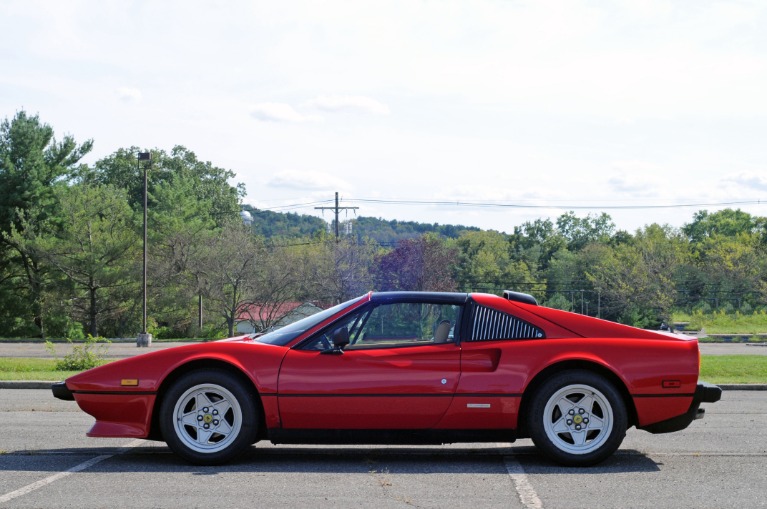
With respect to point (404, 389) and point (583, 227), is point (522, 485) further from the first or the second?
point (583, 227)

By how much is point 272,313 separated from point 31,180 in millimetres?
19162

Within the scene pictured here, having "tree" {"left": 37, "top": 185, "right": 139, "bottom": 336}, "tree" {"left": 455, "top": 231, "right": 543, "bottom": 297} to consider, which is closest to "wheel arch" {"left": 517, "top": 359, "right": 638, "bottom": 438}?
"tree" {"left": 37, "top": 185, "right": 139, "bottom": 336}

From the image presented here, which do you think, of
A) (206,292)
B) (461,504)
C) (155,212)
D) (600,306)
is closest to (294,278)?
(206,292)

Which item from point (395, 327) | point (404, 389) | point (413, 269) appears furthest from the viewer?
point (413, 269)

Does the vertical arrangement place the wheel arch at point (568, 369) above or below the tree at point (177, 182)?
below

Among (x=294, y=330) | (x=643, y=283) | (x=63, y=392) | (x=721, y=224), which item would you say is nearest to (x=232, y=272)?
(x=643, y=283)

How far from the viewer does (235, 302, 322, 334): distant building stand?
2115 inches

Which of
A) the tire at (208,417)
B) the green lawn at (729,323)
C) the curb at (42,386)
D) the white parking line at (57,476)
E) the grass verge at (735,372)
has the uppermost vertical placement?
the tire at (208,417)

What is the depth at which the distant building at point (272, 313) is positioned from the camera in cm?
5371

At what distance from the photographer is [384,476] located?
6.22 meters

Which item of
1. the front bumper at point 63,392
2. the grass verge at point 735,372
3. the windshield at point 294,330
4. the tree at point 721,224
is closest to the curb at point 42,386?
the grass verge at point 735,372

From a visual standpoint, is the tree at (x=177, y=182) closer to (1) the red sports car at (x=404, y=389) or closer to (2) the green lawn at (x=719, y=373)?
(2) the green lawn at (x=719, y=373)

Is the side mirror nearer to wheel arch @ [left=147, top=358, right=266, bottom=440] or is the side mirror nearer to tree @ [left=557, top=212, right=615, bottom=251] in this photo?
wheel arch @ [left=147, top=358, right=266, bottom=440]

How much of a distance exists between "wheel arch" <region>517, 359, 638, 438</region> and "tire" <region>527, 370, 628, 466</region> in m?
0.05
